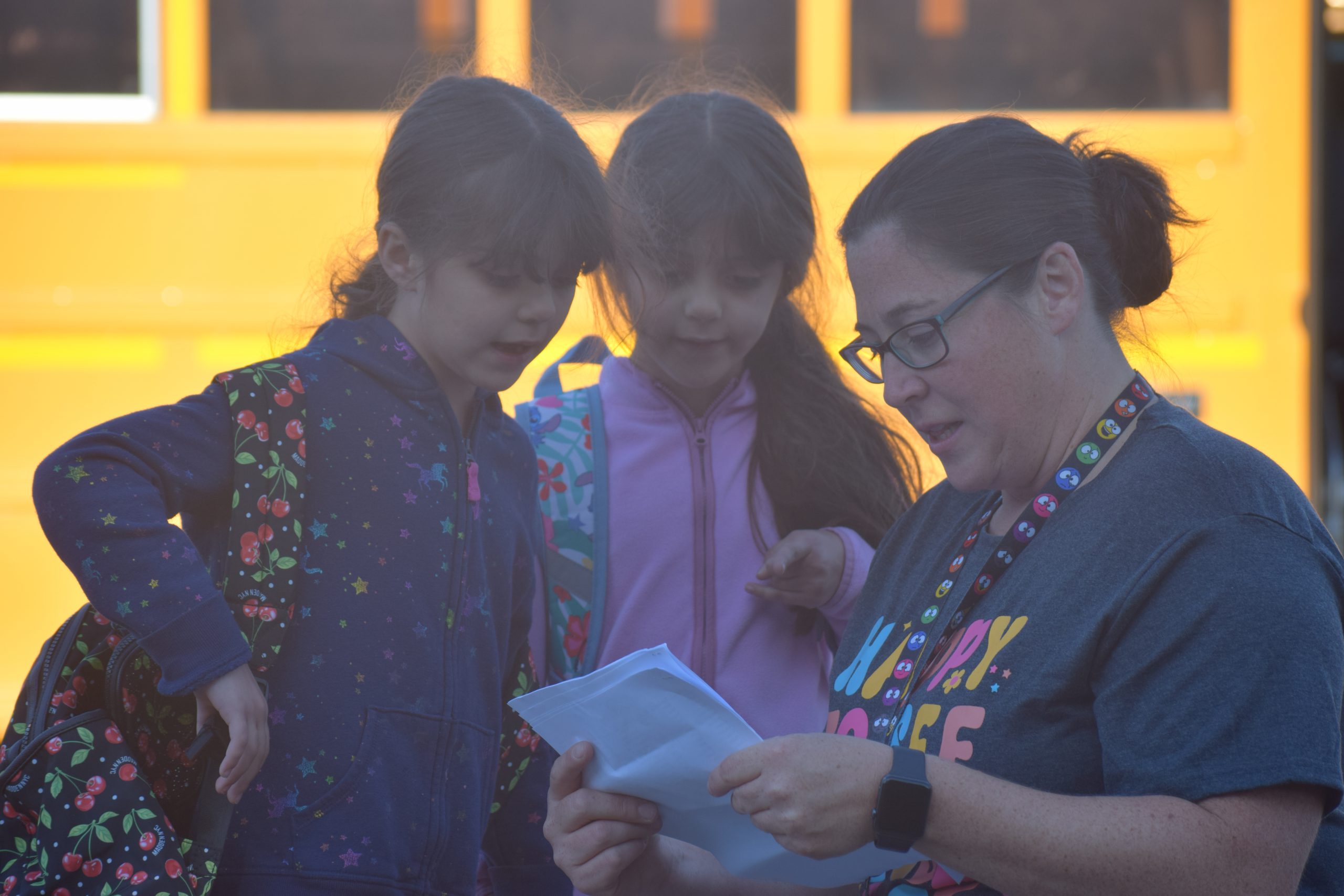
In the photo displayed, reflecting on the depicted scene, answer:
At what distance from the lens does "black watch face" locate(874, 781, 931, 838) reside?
0.99 metres

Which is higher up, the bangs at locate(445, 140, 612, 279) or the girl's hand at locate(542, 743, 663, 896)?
the bangs at locate(445, 140, 612, 279)

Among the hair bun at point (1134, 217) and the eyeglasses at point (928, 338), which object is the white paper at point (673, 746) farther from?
the hair bun at point (1134, 217)

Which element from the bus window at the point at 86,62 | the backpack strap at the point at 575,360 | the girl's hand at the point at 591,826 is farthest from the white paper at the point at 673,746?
the bus window at the point at 86,62

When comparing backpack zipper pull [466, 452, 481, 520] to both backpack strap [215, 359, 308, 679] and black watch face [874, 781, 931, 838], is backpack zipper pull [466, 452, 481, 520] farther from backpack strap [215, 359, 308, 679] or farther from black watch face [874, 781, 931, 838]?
black watch face [874, 781, 931, 838]

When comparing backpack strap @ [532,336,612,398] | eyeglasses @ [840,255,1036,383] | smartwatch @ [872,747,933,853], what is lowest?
smartwatch @ [872,747,933,853]

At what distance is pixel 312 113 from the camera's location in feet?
10.00

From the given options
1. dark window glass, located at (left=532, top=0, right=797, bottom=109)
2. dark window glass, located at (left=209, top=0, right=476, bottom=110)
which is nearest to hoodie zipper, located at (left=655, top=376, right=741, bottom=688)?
dark window glass, located at (left=532, top=0, right=797, bottom=109)

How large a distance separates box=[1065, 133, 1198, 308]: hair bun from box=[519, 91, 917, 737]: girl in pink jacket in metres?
0.50

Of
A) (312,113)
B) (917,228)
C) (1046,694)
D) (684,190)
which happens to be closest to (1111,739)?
(1046,694)

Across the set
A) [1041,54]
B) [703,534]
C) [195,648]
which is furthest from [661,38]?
[195,648]

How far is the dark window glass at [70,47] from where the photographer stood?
2984 millimetres

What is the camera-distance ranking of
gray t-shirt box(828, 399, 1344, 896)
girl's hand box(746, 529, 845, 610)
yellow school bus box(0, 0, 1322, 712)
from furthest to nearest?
yellow school bus box(0, 0, 1322, 712) → girl's hand box(746, 529, 845, 610) → gray t-shirt box(828, 399, 1344, 896)

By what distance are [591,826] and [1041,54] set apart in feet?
8.27

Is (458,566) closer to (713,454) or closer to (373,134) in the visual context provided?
(713,454)
